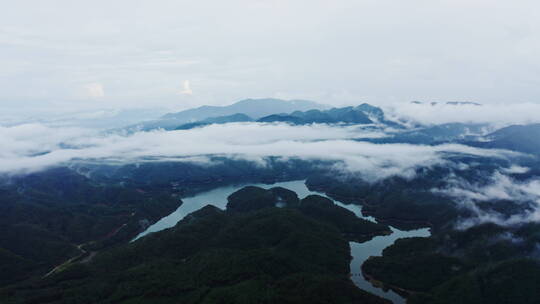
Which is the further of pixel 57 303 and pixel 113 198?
pixel 113 198

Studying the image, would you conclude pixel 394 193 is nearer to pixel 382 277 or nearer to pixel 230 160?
pixel 382 277

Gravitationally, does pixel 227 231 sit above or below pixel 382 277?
above

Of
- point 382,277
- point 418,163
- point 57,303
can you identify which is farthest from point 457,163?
point 57,303

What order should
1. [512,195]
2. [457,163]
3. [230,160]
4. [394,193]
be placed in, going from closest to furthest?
[512,195] < [394,193] < [457,163] < [230,160]

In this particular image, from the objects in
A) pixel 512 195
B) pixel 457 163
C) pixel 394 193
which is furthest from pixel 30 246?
pixel 457 163

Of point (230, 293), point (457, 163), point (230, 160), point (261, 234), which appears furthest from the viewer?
point (230, 160)

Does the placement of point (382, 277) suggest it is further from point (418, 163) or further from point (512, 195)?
point (418, 163)
